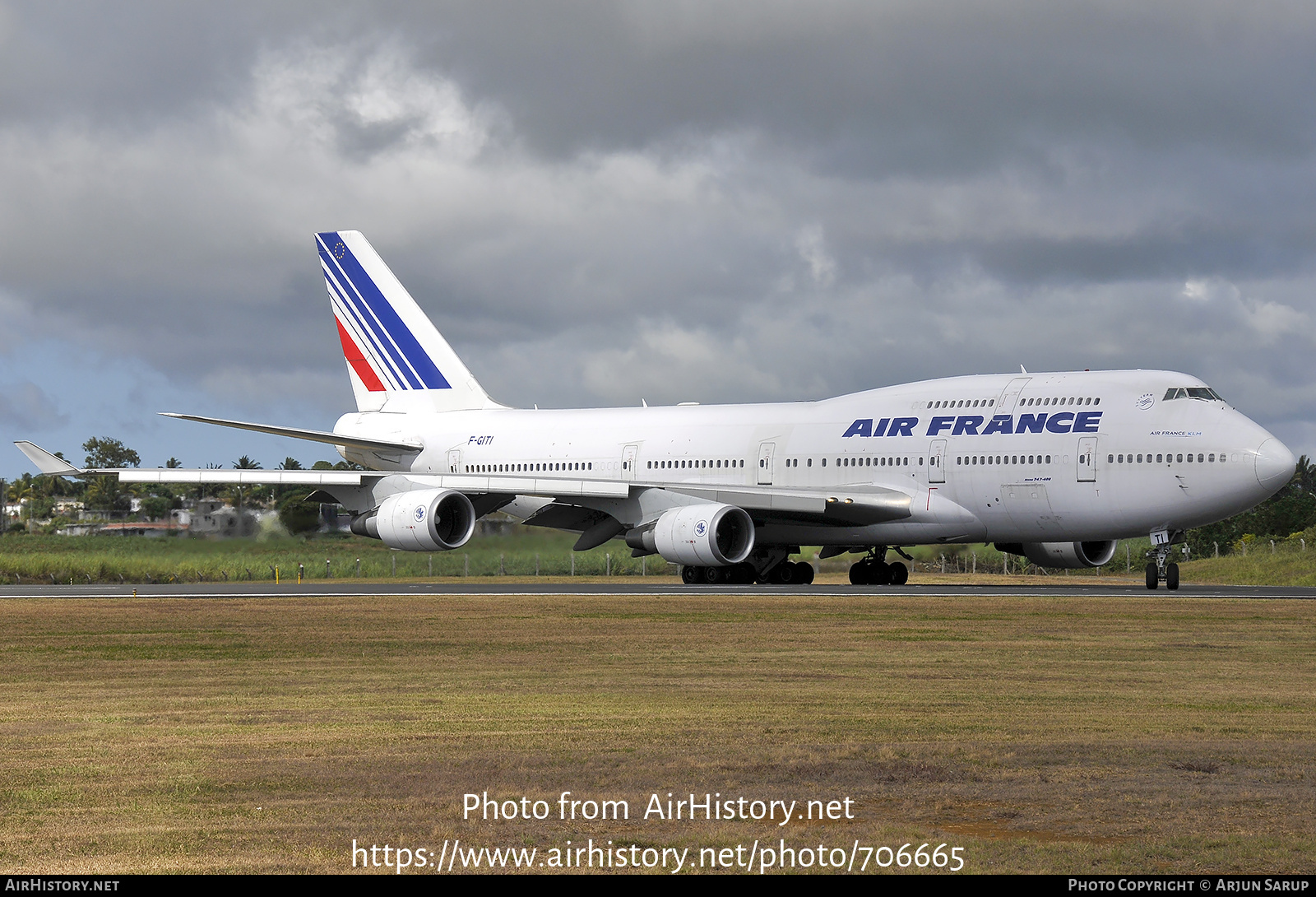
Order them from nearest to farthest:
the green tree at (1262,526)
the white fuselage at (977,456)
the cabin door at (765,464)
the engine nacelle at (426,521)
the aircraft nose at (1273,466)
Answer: the aircraft nose at (1273,466)
the white fuselage at (977,456)
the engine nacelle at (426,521)
the cabin door at (765,464)
the green tree at (1262,526)

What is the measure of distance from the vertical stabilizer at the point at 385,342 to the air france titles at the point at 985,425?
14113 millimetres

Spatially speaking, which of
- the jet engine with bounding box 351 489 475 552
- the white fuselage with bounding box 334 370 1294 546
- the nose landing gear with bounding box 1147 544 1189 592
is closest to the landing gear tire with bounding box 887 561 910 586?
the white fuselage with bounding box 334 370 1294 546

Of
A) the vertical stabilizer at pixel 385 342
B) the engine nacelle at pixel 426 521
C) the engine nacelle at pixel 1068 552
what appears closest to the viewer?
the engine nacelle at pixel 426 521

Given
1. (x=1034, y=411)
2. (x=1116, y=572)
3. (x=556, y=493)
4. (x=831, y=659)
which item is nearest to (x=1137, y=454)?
(x=1034, y=411)

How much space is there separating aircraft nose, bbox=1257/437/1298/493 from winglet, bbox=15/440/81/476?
26.3 m

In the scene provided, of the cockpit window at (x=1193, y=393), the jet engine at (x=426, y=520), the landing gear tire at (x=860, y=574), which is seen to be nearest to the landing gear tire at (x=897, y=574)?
the landing gear tire at (x=860, y=574)

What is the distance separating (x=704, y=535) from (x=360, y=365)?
17.4 metres

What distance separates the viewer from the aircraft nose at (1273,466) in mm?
28406

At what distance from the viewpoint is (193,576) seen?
41969mm

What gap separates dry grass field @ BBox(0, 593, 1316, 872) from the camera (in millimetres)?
7352

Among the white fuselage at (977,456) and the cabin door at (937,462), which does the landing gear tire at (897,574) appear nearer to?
the white fuselage at (977,456)

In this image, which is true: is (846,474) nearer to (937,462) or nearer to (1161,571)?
(937,462)
